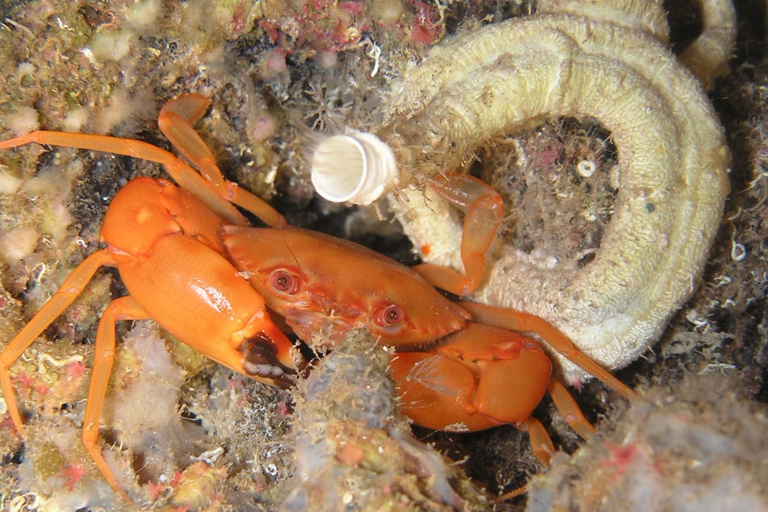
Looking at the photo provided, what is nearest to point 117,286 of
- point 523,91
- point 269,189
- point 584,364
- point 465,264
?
point 269,189

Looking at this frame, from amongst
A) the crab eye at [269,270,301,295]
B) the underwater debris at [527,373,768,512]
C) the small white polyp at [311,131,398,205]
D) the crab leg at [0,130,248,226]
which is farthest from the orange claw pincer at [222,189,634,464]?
the underwater debris at [527,373,768,512]

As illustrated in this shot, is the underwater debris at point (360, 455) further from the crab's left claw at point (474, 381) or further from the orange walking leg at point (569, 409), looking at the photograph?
the orange walking leg at point (569, 409)

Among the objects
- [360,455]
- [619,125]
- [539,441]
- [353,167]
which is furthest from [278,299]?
[619,125]

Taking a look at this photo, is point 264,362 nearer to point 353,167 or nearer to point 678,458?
point 353,167

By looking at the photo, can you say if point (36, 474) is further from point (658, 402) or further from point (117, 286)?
point (658, 402)

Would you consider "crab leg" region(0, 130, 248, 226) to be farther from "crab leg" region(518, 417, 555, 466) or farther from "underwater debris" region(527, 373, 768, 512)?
"underwater debris" region(527, 373, 768, 512)

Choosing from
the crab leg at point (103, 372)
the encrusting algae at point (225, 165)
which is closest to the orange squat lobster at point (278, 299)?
the crab leg at point (103, 372)

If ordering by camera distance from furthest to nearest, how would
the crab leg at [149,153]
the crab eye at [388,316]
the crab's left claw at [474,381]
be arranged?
the crab eye at [388,316], the crab's left claw at [474,381], the crab leg at [149,153]
